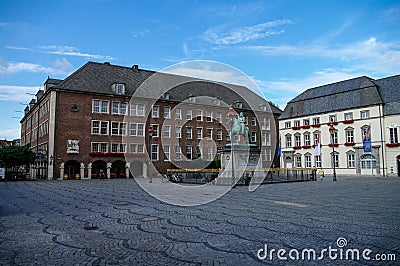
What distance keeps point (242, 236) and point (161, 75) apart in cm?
5486

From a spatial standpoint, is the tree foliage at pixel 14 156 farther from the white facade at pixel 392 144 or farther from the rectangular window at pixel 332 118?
the white facade at pixel 392 144

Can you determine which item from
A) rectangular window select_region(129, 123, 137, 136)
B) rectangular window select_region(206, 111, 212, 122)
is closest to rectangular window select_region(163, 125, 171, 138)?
rectangular window select_region(129, 123, 137, 136)

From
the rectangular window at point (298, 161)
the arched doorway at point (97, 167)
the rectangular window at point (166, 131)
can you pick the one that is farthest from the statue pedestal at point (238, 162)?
the rectangular window at point (298, 161)

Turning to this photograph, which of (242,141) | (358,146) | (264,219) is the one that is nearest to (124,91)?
(242,141)

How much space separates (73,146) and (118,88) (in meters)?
11.3

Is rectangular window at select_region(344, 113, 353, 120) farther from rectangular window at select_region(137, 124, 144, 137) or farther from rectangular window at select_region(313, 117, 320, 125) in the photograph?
rectangular window at select_region(137, 124, 144, 137)

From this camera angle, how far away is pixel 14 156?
152ft

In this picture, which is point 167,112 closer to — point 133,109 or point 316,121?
point 133,109

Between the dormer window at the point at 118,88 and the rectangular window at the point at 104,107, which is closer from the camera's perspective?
the rectangular window at the point at 104,107

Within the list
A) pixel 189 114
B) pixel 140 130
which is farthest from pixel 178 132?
pixel 140 130

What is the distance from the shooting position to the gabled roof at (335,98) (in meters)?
50.2

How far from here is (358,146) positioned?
50.2 meters

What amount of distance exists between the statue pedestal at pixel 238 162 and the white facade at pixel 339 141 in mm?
25464

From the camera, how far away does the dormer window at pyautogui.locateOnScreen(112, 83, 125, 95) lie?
2059 inches
